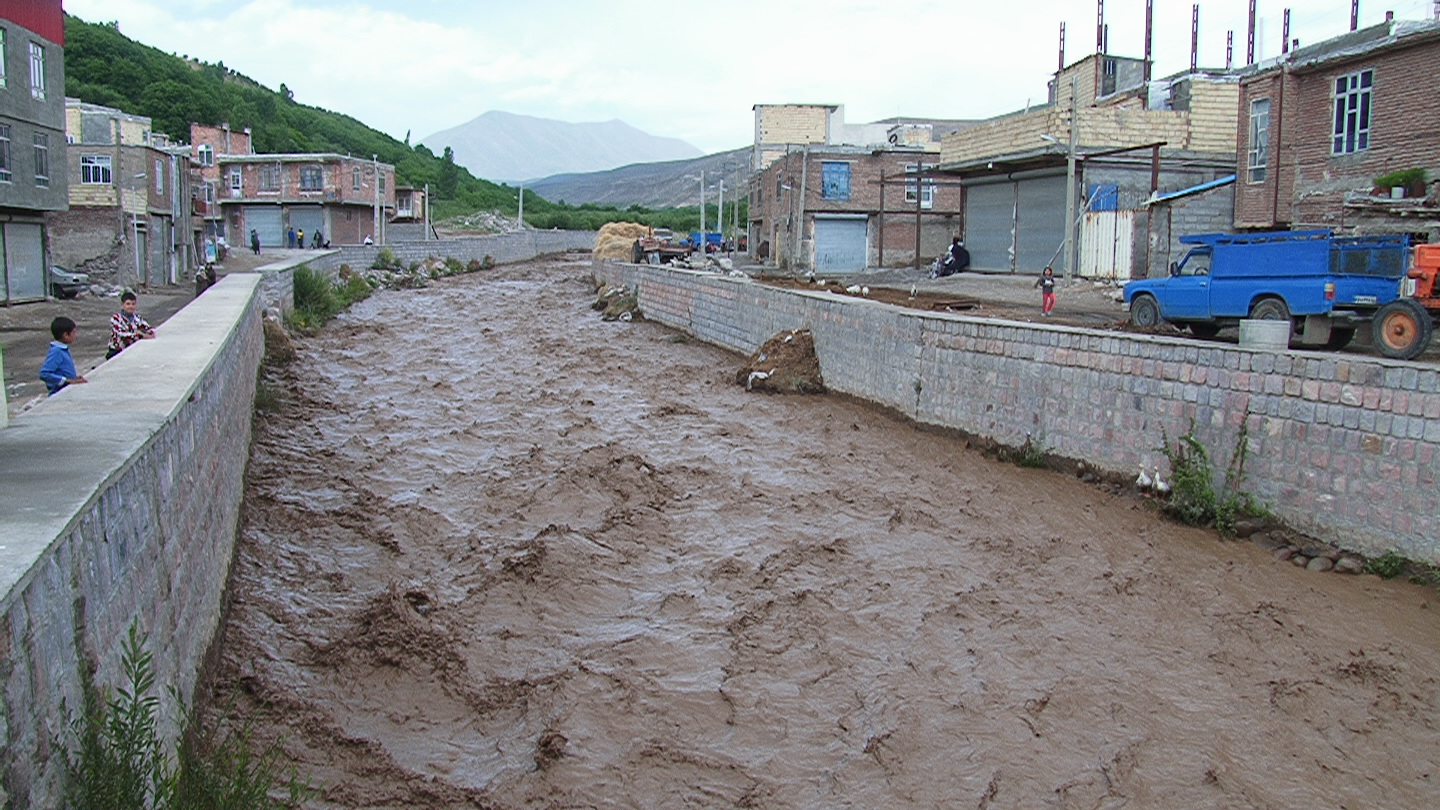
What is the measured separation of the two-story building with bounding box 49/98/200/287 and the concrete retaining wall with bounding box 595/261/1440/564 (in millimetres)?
29778

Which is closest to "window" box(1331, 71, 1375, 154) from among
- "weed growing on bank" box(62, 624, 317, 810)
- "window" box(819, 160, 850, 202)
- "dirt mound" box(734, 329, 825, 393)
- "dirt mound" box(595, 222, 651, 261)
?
"dirt mound" box(734, 329, 825, 393)

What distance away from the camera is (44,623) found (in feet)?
9.60

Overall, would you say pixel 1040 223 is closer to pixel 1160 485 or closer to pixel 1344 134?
pixel 1344 134

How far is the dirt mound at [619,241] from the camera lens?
135 feet

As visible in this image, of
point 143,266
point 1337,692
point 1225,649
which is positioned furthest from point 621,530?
point 143,266

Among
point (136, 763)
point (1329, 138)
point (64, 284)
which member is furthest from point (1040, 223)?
point (136, 763)

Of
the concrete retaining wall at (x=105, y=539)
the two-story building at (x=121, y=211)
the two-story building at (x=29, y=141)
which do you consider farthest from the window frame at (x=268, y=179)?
the concrete retaining wall at (x=105, y=539)

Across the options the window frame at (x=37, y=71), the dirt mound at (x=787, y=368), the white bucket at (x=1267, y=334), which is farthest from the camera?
the window frame at (x=37, y=71)

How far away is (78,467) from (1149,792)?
5170 millimetres

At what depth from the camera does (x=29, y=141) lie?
99.6 ft

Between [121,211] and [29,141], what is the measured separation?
5237 millimetres

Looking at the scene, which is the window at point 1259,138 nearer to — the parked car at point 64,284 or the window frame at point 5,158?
the window frame at point 5,158

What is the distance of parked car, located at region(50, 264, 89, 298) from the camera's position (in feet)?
105

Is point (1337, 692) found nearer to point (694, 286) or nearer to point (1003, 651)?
point (1003, 651)
